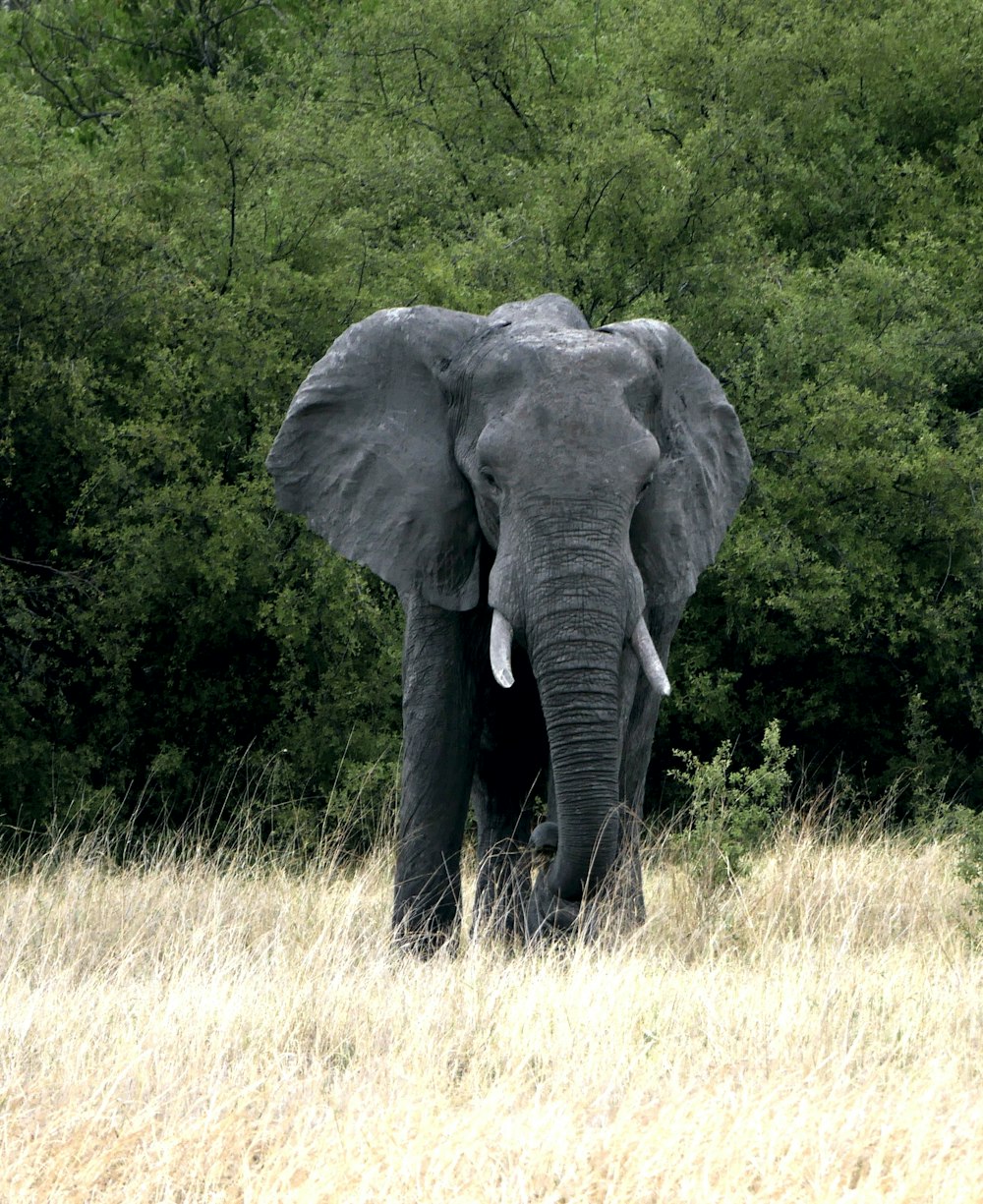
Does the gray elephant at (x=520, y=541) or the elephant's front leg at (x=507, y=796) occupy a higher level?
the gray elephant at (x=520, y=541)

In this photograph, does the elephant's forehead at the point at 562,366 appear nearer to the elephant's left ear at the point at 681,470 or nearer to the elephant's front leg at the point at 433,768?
the elephant's left ear at the point at 681,470

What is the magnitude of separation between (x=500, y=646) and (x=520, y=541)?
15.5 inches

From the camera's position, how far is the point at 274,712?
1220 centimetres

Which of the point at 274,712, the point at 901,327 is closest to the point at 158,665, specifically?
the point at 274,712

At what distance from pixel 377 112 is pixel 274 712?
6407 mm

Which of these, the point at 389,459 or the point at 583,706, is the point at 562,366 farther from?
the point at 583,706

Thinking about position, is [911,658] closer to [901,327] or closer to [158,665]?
[901,327]

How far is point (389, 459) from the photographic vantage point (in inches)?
290

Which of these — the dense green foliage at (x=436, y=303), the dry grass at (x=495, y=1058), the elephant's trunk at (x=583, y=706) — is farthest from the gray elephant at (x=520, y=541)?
the dense green foliage at (x=436, y=303)

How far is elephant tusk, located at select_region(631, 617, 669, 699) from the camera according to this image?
671 cm

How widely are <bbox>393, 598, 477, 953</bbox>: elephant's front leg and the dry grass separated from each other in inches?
10.4

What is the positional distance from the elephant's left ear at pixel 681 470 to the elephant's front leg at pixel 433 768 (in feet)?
2.70

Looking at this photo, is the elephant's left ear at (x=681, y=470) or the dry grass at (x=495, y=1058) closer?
the dry grass at (x=495, y=1058)

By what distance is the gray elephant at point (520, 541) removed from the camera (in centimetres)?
661
